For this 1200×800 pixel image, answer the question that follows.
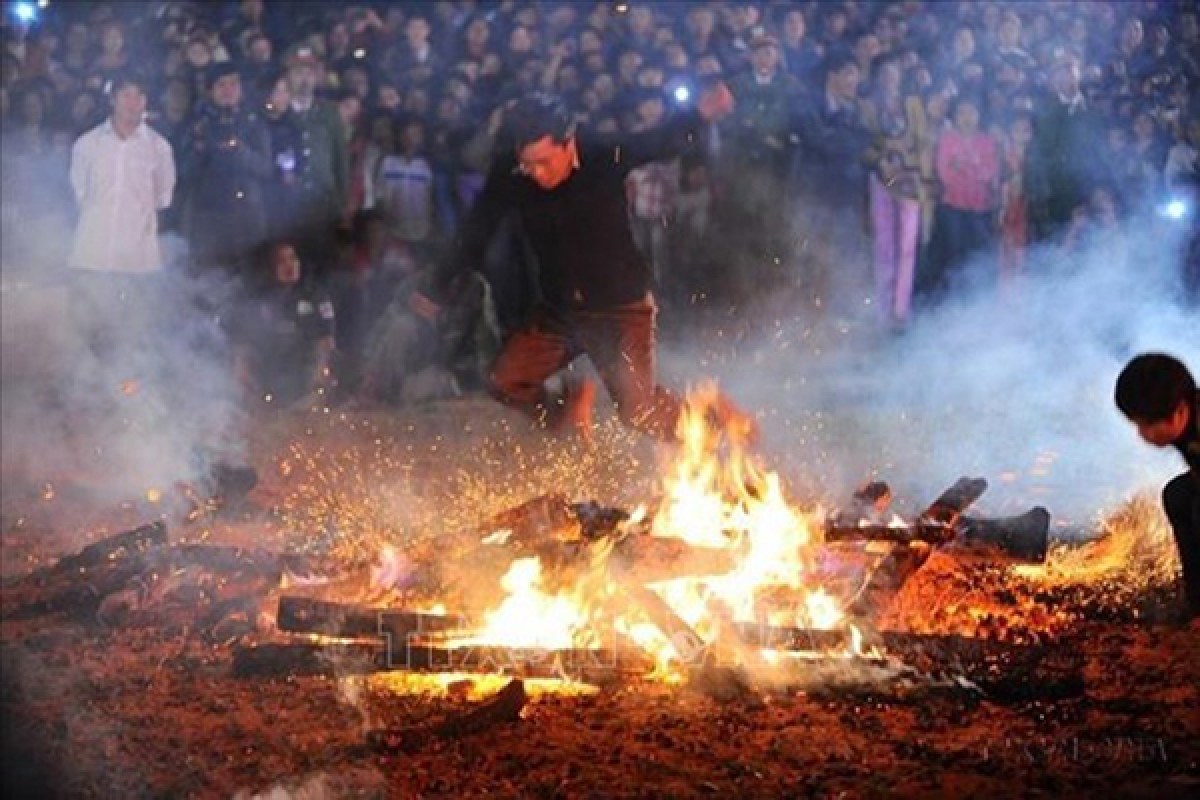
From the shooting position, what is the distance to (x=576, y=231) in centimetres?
788

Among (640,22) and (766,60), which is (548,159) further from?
(640,22)

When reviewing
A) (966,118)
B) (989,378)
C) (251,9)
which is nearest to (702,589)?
(989,378)

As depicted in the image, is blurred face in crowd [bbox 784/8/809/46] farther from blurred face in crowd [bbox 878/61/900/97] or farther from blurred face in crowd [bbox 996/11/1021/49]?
blurred face in crowd [bbox 996/11/1021/49]

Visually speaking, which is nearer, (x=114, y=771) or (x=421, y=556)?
(x=114, y=771)

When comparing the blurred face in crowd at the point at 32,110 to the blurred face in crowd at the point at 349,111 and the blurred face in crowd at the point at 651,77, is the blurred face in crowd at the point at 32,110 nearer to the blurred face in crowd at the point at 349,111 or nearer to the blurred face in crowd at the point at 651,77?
the blurred face in crowd at the point at 349,111

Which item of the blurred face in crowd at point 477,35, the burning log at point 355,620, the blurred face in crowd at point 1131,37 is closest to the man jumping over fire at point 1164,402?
the burning log at point 355,620

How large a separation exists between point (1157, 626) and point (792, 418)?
4.21m

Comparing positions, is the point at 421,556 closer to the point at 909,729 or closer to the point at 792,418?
the point at 909,729

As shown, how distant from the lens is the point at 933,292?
36.4 feet

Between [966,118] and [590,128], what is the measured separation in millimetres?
3258

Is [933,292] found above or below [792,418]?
above

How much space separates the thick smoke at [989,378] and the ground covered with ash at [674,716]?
1897 mm

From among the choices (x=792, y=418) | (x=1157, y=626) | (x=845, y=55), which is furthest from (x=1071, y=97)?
(x=1157, y=626)

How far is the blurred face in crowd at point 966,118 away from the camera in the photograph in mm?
10906
